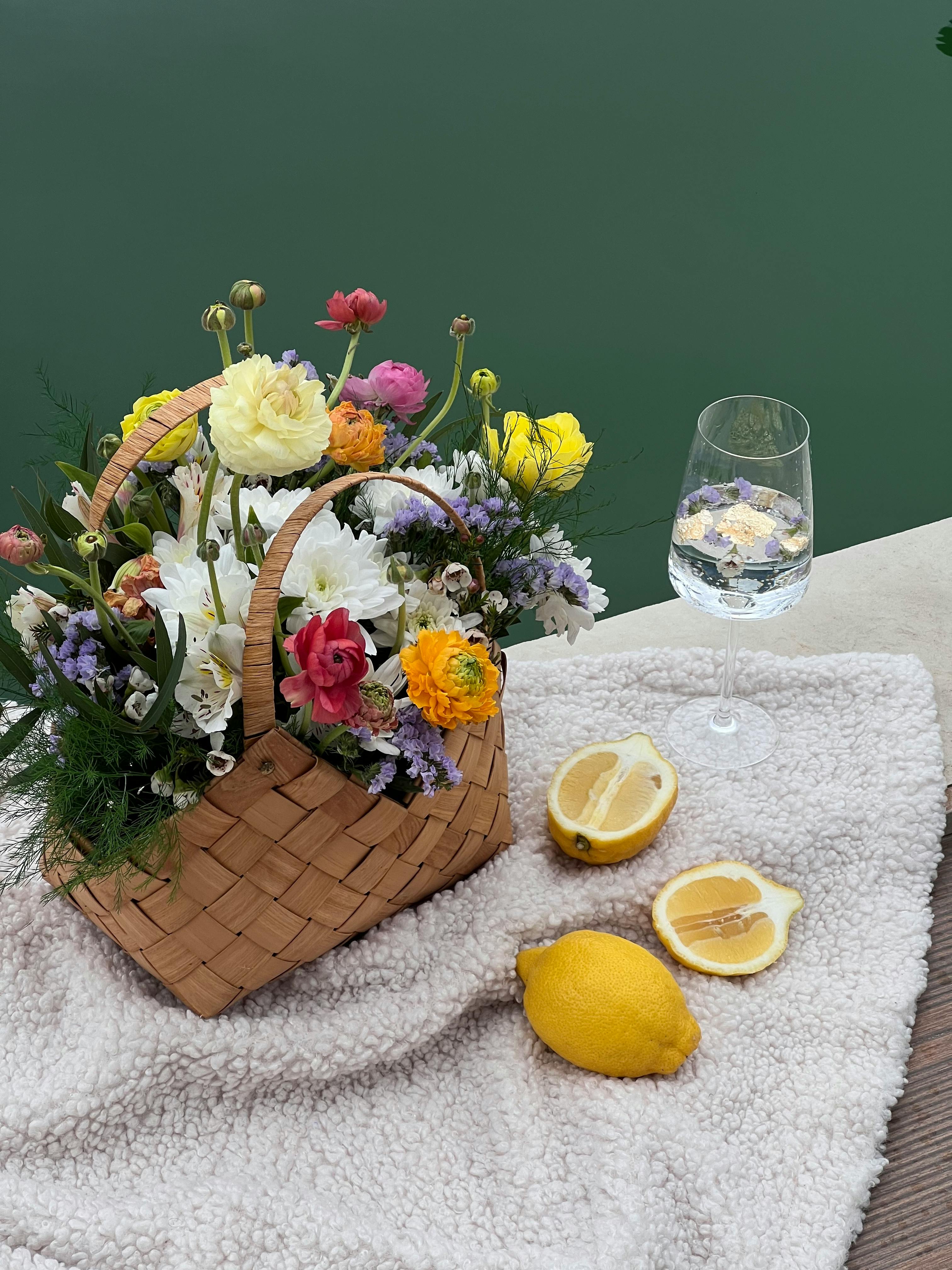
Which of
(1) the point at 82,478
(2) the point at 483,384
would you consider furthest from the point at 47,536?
(2) the point at 483,384

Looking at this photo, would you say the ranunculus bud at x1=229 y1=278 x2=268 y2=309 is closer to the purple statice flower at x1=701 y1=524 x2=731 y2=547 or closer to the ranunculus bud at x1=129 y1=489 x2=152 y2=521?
the ranunculus bud at x1=129 y1=489 x2=152 y2=521

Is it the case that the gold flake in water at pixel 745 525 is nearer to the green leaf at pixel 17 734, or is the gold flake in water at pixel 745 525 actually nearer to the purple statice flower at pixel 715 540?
the purple statice flower at pixel 715 540

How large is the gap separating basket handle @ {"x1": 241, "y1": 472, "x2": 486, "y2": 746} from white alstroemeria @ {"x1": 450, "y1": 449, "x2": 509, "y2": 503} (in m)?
0.10

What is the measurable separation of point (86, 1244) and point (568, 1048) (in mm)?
273

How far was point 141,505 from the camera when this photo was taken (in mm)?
613

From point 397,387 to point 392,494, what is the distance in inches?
2.5

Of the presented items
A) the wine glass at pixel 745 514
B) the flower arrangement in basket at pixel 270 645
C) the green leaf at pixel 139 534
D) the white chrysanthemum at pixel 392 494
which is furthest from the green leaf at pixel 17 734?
the wine glass at pixel 745 514

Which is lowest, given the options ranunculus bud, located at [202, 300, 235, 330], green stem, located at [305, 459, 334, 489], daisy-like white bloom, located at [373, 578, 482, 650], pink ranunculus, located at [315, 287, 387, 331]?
daisy-like white bloom, located at [373, 578, 482, 650]

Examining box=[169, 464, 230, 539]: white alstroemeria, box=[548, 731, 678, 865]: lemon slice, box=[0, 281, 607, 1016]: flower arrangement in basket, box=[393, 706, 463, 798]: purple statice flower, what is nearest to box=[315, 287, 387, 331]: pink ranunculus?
box=[0, 281, 607, 1016]: flower arrangement in basket

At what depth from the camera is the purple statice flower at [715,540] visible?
771 millimetres

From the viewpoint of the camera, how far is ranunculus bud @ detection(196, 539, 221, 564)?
1.69 feet

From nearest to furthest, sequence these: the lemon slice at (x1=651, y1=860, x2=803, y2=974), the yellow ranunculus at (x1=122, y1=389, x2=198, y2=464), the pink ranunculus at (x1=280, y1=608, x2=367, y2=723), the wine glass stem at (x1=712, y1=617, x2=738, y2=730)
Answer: the pink ranunculus at (x1=280, y1=608, x2=367, y2=723)
the yellow ranunculus at (x1=122, y1=389, x2=198, y2=464)
the lemon slice at (x1=651, y1=860, x2=803, y2=974)
the wine glass stem at (x1=712, y1=617, x2=738, y2=730)

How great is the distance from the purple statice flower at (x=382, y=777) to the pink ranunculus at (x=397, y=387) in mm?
212

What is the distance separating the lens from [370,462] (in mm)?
644
